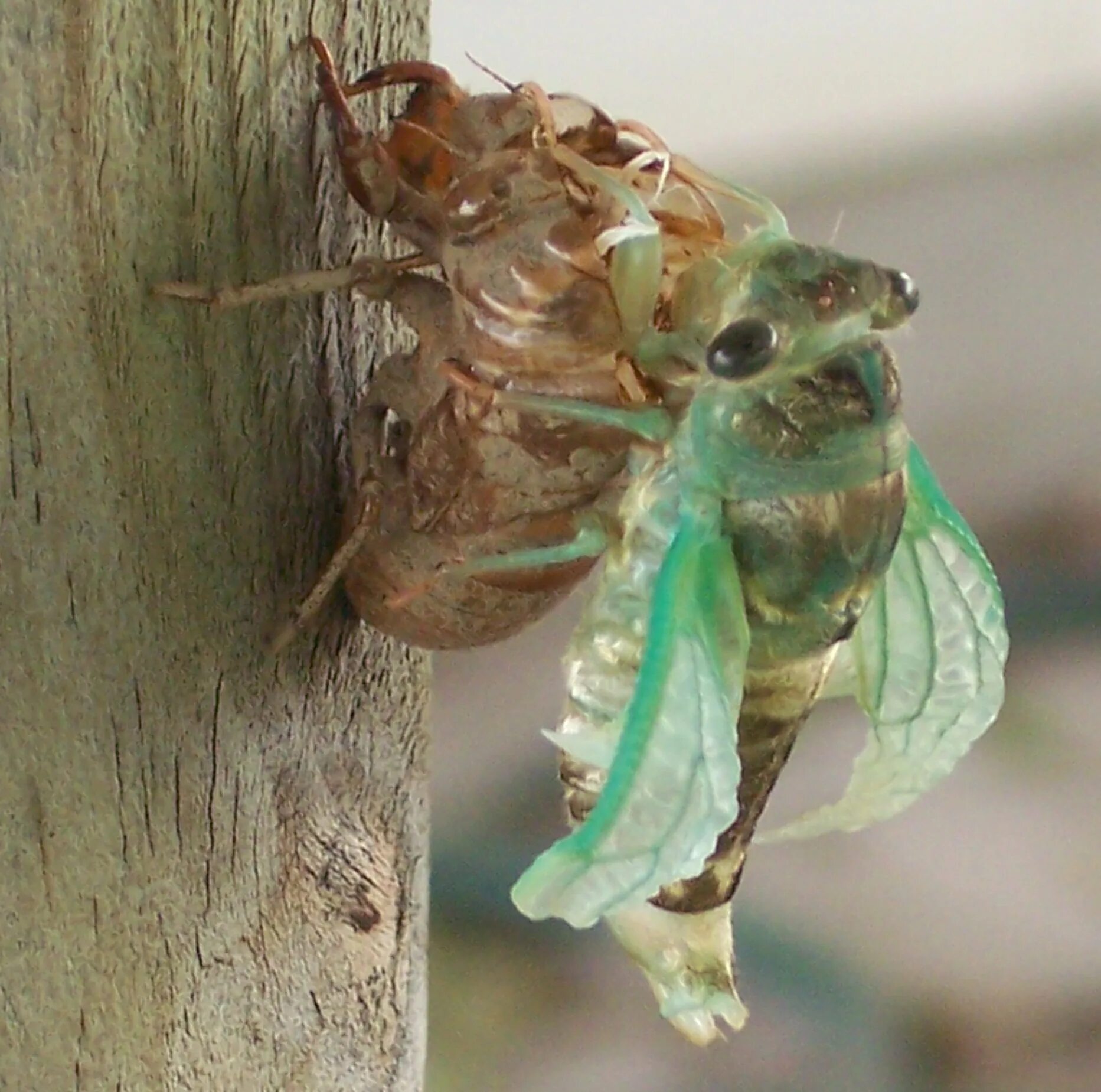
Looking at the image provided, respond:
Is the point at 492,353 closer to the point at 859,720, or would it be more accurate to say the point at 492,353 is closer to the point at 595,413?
the point at 595,413

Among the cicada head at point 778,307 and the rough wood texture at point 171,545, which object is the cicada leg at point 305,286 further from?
the cicada head at point 778,307

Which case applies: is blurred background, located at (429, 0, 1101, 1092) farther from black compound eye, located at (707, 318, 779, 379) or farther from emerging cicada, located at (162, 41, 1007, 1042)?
black compound eye, located at (707, 318, 779, 379)

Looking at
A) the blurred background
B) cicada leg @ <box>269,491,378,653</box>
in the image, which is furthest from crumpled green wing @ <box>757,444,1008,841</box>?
the blurred background

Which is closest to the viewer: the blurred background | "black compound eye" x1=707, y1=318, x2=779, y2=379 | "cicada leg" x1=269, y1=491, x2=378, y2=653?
"black compound eye" x1=707, y1=318, x2=779, y2=379

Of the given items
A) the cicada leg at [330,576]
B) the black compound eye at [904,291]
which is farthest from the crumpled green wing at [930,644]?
the cicada leg at [330,576]

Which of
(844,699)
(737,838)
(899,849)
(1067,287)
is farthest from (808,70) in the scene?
(737,838)

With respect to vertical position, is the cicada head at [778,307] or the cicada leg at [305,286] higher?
the cicada head at [778,307]

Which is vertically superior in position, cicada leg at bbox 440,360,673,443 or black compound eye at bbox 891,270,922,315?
black compound eye at bbox 891,270,922,315

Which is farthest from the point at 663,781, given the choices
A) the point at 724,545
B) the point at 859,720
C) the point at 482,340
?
the point at 859,720
